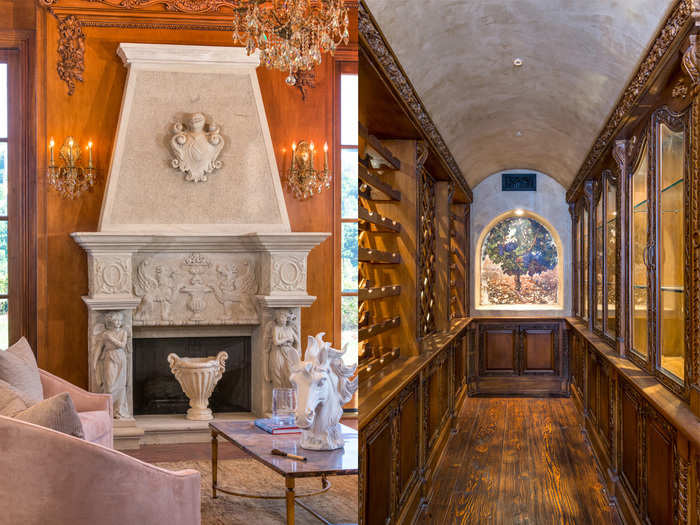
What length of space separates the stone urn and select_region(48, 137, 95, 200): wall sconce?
1384 mm

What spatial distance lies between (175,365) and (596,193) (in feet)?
11.5

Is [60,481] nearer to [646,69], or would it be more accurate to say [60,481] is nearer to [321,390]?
[321,390]

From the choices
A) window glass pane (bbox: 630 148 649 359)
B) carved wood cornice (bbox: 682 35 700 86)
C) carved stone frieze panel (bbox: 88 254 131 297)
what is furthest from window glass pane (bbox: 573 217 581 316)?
carved wood cornice (bbox: 682 35 700 86)

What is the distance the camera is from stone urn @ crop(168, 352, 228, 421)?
5023 mm

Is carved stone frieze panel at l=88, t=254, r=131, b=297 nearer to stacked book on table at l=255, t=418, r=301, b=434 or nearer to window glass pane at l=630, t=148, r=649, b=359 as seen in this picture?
stacked book on table at l=255, t=418, r=301, b=434

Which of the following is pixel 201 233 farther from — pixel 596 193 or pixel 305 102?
pixel 596 193

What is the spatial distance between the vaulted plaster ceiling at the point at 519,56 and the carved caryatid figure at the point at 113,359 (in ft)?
8.52

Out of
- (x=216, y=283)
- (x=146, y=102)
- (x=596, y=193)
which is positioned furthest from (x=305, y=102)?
(x=596, y=193)

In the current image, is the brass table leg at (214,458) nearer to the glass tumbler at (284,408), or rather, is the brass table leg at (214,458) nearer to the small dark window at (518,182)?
the glass tumbler at (284,408)

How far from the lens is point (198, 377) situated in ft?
16.5

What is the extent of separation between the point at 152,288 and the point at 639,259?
323cm

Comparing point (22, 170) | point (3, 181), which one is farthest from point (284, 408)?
point (3, 181)

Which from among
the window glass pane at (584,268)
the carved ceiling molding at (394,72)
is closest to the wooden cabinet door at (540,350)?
the window glass pane at (584,268)

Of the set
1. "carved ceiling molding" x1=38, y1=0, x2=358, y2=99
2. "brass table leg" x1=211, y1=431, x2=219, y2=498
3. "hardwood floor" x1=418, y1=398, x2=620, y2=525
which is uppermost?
"carved ceiling molding" x1=38, y1=0, x2=358, y2=99
